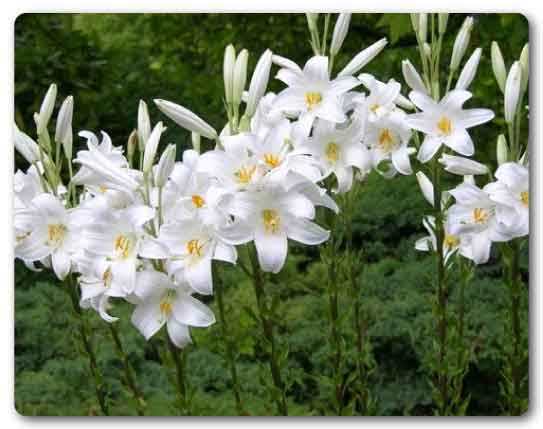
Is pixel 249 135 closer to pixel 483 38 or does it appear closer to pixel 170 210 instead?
pixel 170 210

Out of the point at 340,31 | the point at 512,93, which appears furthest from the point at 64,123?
the point at 512,93

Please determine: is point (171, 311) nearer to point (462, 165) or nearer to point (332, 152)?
point (332, 152)

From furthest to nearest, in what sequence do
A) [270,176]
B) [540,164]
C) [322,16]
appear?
[322,16] → [540,164] → [270,176]

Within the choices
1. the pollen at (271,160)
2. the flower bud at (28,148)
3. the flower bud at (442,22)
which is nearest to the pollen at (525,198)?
the flower bud at (442,22)

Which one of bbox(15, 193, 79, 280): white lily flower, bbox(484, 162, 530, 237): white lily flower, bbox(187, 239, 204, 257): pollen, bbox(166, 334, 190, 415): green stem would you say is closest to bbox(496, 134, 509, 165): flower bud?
bbox(484, 162, 530, 237): white lily flower

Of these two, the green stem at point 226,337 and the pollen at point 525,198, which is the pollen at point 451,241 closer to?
the pollen at point 525,198

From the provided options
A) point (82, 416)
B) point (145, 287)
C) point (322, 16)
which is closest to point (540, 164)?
point (322, 16)
